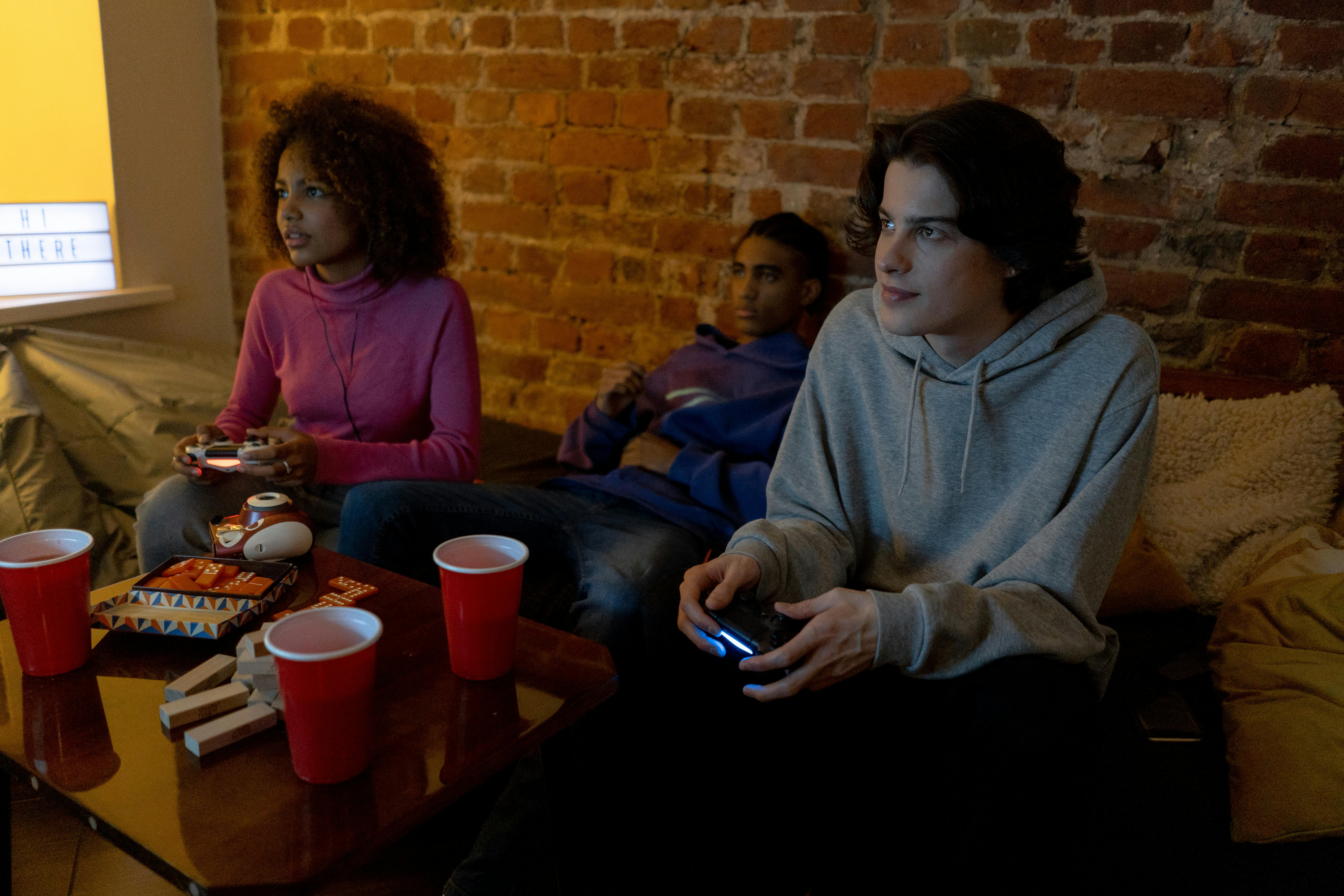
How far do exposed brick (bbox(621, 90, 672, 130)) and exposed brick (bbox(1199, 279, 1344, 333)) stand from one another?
1238mm

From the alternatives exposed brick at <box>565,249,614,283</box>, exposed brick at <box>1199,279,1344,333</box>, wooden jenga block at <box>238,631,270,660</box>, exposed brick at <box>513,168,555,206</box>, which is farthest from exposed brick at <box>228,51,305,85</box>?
exposed brick at <box>1199,279,1344,333</box>

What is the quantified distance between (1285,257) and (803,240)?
0.89 metres

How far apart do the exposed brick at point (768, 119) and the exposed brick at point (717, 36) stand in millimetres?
130

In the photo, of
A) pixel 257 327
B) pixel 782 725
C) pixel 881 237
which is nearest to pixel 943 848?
pixel 782 725

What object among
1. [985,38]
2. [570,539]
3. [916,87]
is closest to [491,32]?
[916,87]

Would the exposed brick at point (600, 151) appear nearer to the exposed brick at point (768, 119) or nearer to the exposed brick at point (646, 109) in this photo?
the exposed brick at point (646, 109)

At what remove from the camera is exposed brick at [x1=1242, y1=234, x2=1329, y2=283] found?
163cm

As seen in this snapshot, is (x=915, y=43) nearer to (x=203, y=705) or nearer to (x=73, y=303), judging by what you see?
(x=203, y=705)

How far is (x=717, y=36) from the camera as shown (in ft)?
6.77

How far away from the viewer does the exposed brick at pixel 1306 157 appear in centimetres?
157

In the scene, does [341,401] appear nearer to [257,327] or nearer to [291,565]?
[257,327]

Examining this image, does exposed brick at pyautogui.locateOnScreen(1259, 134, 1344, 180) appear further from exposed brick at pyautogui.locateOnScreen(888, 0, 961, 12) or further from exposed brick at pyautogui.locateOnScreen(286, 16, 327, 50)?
exposed brick at pyautogui.locateOnScreen(286, 16, 327, 50)

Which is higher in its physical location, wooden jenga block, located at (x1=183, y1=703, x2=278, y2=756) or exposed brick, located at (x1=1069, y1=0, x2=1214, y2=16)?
exposed brick, located at (x1=1069, y1=0, x2=1214, y2=16)

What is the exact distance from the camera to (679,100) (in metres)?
2.14
